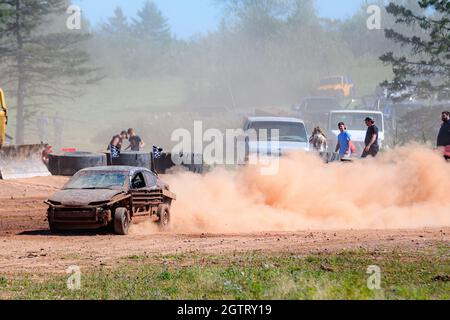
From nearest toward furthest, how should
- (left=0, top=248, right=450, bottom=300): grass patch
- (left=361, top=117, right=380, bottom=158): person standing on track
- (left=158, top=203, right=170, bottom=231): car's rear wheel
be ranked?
1. (left=0, top=248, right=450, bottom=300): grass patch
2. (left=158, top=203, right=170, bottom=231): car's rear wheel
3. (left=361, top=117, right=380, bottom=158): person standing on track

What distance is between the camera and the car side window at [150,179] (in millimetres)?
16211

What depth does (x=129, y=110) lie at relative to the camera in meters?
66.6

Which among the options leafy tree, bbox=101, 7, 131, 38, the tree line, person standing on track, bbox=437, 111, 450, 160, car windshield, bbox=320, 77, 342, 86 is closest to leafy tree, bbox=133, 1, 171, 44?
leafy tree, bbox=101, 7, 131, 38

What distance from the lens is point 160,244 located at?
13.8 meters

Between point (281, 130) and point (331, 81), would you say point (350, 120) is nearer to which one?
point (281, 130)

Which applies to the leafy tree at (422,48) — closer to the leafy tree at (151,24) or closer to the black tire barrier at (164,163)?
the black tire barrier at (164,163)

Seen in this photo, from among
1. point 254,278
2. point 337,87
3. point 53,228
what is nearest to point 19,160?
point 53,228

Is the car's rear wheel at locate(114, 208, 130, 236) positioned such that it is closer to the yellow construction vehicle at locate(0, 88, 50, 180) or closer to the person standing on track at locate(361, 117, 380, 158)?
the person standing on track at locate(361, 117, 380, 158)

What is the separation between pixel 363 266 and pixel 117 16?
10053cm

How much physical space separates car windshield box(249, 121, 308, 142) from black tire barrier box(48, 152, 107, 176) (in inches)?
176

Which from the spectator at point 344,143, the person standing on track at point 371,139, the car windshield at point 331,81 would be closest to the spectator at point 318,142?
the spectator at point 344,143

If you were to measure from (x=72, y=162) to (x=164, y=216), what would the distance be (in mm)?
8152

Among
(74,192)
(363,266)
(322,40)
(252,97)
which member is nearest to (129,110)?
(252,97)

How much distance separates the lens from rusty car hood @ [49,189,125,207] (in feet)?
48.5
